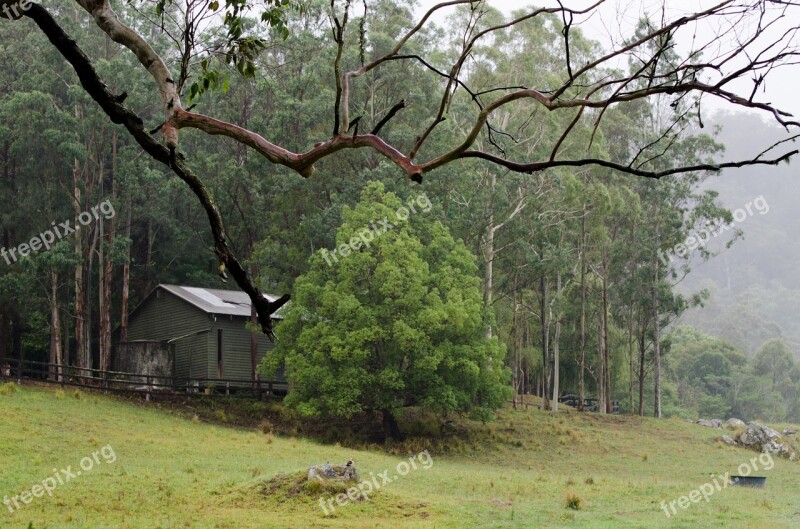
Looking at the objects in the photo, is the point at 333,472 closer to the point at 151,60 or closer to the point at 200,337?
the point at 151,60

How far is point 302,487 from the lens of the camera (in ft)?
57.7

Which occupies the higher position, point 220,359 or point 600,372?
point 220,359

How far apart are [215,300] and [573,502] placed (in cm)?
2446

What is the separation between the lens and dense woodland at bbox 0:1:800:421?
37312mm

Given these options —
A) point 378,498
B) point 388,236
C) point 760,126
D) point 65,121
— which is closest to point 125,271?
point 65,121

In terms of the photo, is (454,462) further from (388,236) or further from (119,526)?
(119,526)

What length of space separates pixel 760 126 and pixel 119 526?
7949 inches

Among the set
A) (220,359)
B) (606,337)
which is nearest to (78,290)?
(220,359)

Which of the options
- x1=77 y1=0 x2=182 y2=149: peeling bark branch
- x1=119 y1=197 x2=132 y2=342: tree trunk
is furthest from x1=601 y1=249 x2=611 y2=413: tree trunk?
x1=77 y1=0 x2=182 y2=149: peeling bark branch

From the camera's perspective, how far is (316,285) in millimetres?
33375

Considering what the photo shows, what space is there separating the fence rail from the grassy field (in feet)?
5.16

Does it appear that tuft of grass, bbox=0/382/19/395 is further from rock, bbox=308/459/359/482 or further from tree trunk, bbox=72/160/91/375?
rock, bbox=308/459/359/482

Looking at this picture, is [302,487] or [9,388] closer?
[302,487]

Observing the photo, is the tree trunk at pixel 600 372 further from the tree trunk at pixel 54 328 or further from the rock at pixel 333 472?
the rock at pixel 333 472
